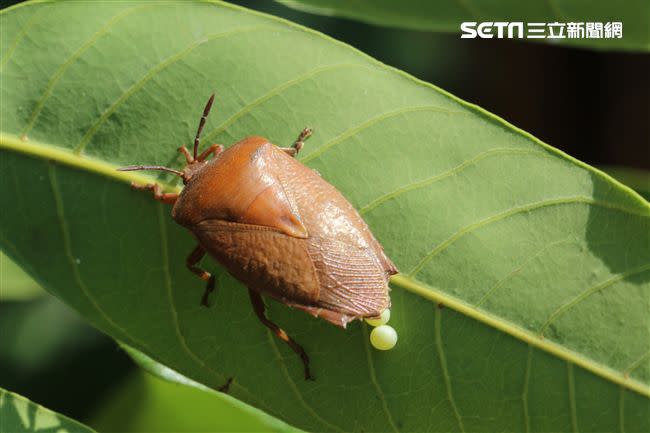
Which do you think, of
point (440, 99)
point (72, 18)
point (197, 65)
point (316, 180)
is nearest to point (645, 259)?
point (440, 99)

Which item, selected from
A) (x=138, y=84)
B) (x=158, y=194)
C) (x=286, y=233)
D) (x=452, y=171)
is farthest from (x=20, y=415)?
(x=452, y=171)

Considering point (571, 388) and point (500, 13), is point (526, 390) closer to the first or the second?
point (571, 388)

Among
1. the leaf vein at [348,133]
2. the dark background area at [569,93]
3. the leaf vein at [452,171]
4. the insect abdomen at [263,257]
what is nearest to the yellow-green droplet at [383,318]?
the insect abdomen at [263,257]

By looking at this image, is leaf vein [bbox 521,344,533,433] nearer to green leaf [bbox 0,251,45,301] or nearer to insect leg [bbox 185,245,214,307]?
insect leg [bbox 185,245,214,307]

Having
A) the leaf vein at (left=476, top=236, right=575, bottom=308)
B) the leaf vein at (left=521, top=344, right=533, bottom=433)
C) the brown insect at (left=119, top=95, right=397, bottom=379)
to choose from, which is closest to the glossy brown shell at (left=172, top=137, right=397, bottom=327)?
the brown insect at (left=119, top=95, right=397, bottom=379)

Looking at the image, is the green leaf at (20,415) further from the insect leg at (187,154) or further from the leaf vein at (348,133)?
the leaf vein at (348,133)
